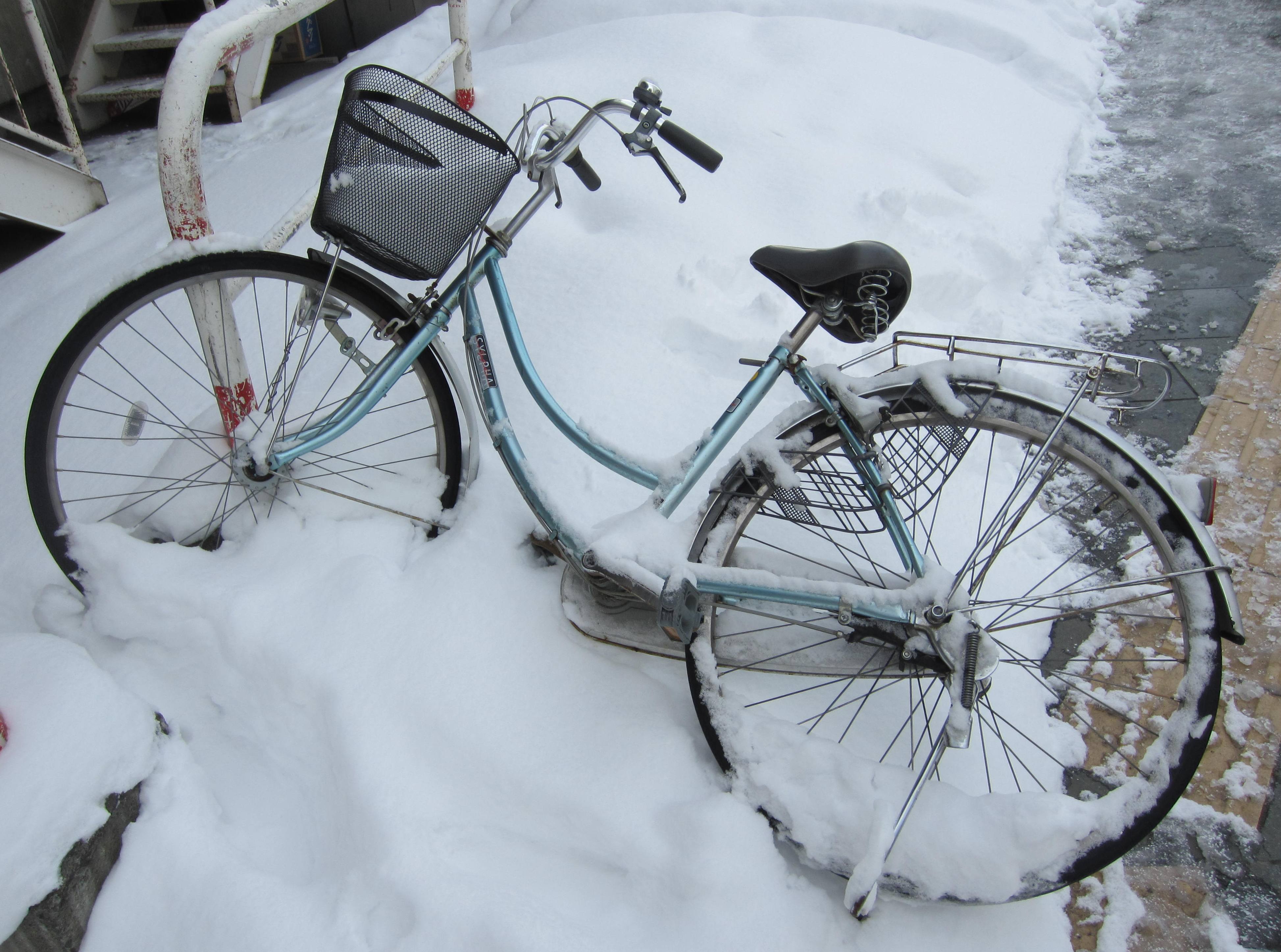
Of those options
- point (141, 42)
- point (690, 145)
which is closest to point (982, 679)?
point (690, 145)

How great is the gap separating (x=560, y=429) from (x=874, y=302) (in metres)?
0.74

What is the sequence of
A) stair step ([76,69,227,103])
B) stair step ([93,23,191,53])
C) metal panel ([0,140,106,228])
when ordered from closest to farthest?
metal panel ([0,140,106,228]), stair step ([76,69,227,103]), stair step ([93,23,191,53])

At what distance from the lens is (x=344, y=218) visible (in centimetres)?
154

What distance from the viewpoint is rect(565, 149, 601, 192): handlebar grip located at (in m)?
1.69

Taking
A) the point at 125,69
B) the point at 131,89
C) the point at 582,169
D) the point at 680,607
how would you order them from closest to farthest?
the point at 680,607 < the point at 582,169 < the point at 131,89 < the point at 125,69

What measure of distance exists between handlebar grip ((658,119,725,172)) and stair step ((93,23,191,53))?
187 inches

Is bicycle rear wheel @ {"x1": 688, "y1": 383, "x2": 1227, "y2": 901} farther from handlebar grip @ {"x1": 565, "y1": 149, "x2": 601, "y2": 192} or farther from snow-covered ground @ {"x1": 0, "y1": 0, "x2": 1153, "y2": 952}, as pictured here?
handlebar grip @ {"x1": 565, "y1": 149, "x2": 601, "y2": 192}

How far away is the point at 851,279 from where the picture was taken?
1.50m

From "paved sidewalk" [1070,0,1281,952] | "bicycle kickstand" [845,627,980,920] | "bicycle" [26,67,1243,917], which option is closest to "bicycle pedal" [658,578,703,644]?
"bicycle" [26,67,1243,917]

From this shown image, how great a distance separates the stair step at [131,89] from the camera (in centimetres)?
476

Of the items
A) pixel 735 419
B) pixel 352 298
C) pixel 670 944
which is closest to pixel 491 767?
pixel 670 944

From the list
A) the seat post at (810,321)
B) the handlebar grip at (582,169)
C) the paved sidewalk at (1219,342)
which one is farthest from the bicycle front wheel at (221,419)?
the paved sidewalk at (1219,342)

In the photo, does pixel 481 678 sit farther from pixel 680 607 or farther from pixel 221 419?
pixel 221 419

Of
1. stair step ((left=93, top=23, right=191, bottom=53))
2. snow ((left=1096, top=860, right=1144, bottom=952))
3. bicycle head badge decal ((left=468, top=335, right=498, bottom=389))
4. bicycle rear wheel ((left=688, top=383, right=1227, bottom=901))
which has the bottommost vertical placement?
snow ((left=1096, top=860, right=1144, bottom=952))
